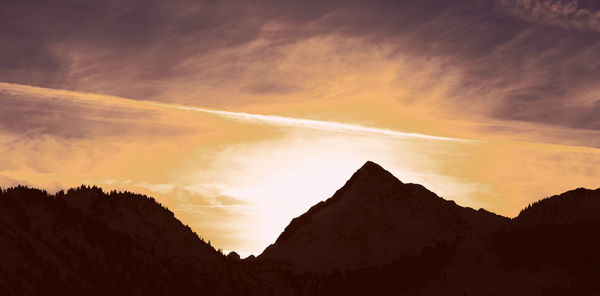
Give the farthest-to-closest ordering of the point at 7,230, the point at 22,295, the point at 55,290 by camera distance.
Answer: the point at 7,230 < the point at 55,290 < the point at 22,295

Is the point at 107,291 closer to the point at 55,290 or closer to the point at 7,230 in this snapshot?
the point at 55,290

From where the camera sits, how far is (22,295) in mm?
169625

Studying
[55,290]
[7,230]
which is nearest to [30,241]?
[7,230]

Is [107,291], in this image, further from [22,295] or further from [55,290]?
[22,295]

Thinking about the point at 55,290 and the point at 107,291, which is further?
the point at 107,291

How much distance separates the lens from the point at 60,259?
198375mm

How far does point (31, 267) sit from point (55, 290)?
9101mm

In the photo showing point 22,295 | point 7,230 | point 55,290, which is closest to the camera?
point 22,295

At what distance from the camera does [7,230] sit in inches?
7712

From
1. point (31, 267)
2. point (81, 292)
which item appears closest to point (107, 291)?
point (81, 292)

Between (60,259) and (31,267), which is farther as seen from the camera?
(60,259)

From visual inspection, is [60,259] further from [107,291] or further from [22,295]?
[22,295]

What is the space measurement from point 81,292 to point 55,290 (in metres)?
8.15

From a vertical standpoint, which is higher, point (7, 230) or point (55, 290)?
point (7, 230)
